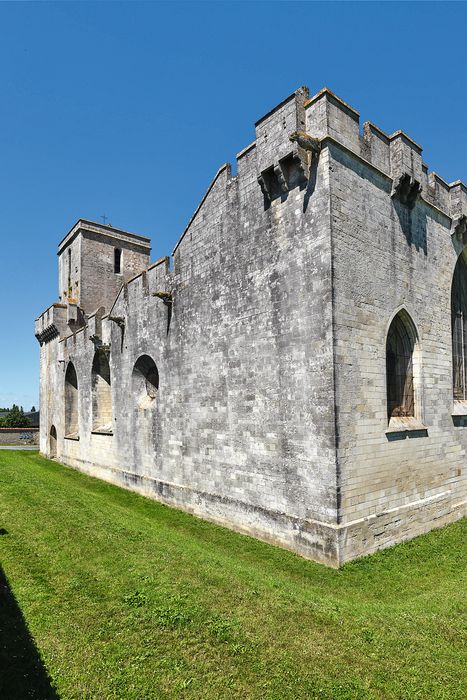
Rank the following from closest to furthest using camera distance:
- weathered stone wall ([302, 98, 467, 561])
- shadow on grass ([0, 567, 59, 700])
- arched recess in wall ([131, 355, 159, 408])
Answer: shadow on grass ([0, 567, 59, 700]) → weathered stone wall ([302, 98, 467, 561]) → arched recess in wall ([131, 355, 159, 408])

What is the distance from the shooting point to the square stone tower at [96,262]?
2291 cm

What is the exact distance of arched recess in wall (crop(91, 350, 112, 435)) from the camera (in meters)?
18.4

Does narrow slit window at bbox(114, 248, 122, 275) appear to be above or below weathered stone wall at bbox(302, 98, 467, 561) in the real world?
above

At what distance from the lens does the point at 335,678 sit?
4.59 metres

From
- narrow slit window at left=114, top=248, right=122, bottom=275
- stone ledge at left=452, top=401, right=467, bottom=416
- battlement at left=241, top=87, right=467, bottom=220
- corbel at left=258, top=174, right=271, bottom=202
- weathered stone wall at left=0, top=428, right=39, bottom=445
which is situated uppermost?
narrow slit window at left=114, top=248, right=122, bottom=275

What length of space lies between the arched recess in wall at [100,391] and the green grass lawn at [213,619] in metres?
9.22

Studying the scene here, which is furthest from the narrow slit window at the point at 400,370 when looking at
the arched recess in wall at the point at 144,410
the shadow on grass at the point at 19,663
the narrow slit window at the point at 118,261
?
the narrow slit window at the point at 118,261

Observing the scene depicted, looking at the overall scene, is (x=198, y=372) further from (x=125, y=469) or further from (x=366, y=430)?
(x=125, y=469)

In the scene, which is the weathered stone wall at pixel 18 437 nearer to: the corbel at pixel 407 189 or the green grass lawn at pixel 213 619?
the green grass lawn at pixel 213 619

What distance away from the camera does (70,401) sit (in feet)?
74.0

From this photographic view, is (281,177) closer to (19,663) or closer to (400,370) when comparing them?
(400,370)

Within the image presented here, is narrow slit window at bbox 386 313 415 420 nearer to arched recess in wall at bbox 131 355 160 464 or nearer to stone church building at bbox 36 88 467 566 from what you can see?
stone church building at bbox 36 88 467 566

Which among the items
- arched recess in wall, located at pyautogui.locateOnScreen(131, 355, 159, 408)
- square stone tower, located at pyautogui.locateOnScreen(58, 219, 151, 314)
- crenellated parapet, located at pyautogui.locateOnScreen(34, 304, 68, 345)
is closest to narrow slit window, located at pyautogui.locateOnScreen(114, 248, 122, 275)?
square stone tower, located at pyautogui.locateOnScreen(58, 219, 151, 314)

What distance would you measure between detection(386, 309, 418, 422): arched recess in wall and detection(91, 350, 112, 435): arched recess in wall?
12.1 m
